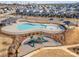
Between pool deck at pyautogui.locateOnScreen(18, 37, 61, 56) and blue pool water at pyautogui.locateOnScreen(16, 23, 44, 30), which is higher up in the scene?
blue pool water at pyautogui.locateOnScreen(16, 23, 44, 30)

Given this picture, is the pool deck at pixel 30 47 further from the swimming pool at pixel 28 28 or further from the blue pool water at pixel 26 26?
the blue pool water at pixel 26 26

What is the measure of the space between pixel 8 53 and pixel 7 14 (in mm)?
676

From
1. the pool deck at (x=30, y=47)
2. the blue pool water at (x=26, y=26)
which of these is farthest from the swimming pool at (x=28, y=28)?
the pool deck at (x=30, y=47)

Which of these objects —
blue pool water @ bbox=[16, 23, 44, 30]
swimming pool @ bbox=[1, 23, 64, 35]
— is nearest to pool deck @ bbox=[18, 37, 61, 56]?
swimming pool @ bbox=[1, 23, 64, 35]

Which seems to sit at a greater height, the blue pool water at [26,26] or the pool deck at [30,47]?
the blue pool water at [26,26]

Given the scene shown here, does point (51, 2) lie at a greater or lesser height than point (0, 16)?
greater

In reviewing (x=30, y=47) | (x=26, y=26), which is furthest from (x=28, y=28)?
(x=30, y=47)

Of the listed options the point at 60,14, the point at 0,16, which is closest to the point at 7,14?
the point at 0,16

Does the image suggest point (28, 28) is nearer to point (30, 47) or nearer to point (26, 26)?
point (26, 26)

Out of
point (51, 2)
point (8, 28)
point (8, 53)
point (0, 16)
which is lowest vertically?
point (8, 53)

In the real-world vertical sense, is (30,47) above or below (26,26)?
below

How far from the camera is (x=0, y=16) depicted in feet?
7.86

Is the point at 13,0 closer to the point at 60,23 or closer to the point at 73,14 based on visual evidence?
the point at 60,23

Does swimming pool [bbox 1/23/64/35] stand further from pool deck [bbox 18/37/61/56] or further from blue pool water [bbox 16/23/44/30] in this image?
pool deck [bbox 18/37/61/56]
